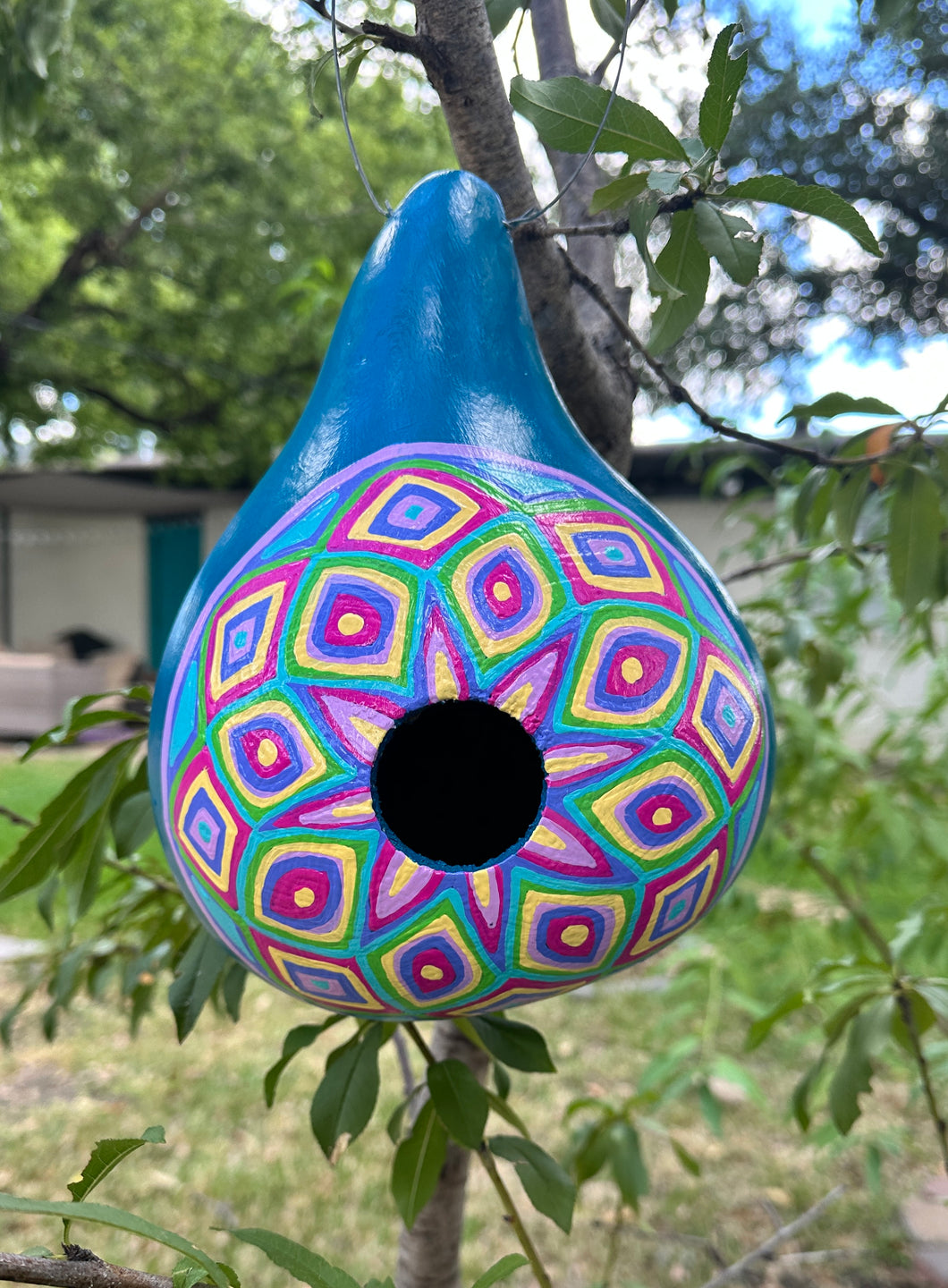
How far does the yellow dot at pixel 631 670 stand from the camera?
2.82 ft

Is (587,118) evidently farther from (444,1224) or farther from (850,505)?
(444,1224)

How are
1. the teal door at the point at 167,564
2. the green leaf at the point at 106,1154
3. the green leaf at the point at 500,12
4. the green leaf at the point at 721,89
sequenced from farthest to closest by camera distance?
the teal door at the point at 167,564
the green leaf at the point at 500,12
the green leaf at the point at 721,89
the green leaf at the point at 106,1154

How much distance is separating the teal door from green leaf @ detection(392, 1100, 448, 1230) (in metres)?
11.8

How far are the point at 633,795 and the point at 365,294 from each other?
0.55 meters

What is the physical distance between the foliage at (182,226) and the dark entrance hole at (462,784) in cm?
682

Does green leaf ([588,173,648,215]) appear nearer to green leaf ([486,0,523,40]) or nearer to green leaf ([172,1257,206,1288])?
green leaf ([486,0,523,40])

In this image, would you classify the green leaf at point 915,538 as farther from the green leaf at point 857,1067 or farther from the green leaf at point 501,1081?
the green leaf at point 501,1081

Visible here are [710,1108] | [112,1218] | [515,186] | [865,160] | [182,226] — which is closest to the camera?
[112,1218]

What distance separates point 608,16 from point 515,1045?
3.87 ft

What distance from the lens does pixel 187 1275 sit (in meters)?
0.61

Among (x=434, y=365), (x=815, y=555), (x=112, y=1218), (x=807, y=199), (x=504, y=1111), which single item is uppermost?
(x=807, y=199)

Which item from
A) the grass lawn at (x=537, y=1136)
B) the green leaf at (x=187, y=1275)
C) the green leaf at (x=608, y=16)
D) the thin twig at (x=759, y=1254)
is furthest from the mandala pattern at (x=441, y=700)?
the grass lawn at (x=537, y=1136)

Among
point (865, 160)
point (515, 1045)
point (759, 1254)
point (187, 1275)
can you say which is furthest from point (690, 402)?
point (865, 160)

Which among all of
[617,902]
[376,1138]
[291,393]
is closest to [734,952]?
[376,1138]
